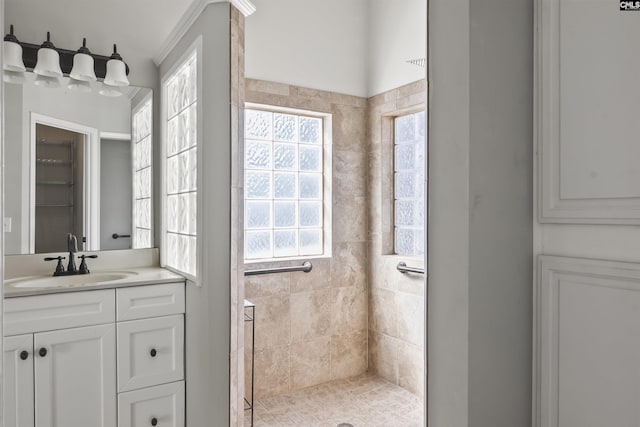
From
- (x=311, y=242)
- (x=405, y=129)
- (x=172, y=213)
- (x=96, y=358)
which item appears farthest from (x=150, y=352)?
(x=405, y=129)

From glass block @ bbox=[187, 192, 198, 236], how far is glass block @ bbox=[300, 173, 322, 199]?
1.04 metres

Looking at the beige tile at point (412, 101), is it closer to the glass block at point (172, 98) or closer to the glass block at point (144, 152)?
the glass block at point (172, 98)

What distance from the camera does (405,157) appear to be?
125 inches

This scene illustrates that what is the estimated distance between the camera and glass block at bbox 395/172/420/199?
3.10 meters

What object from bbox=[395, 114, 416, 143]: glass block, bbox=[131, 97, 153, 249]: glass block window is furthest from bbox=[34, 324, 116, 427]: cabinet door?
bbox=[395, 114, 416, 143]: glass block

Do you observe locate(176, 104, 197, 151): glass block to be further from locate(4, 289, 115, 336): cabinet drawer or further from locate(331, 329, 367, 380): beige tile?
locate(331, 329, 367, 380): beige tile

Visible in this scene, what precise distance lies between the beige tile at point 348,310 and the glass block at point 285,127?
46.7 inches

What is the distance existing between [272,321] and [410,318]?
964mm

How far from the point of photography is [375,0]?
3.24 meters

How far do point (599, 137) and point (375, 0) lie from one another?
2.64 m

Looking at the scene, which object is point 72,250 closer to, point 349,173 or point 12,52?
point 12,52

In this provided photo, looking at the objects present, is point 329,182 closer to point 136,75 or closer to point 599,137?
point 136,75

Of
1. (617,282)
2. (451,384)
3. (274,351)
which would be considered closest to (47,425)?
(274,351)

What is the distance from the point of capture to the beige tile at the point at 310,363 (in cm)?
304
